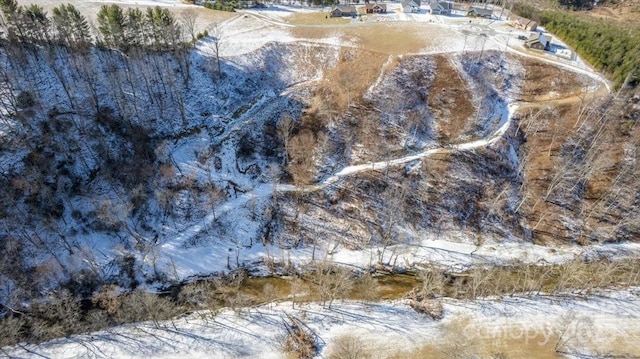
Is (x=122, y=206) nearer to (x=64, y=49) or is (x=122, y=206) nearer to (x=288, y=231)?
(x=288, y=231)

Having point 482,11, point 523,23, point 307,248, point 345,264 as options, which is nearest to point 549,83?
point 523,23

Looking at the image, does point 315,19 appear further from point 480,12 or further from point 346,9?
point 480,12

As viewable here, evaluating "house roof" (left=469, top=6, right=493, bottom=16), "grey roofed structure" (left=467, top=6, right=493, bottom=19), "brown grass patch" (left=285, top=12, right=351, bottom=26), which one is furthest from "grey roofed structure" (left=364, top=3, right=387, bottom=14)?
"house roof" (left=469, top=6, right=493, bottom=16)

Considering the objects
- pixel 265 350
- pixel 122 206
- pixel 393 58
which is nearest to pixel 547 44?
pixel 393 58

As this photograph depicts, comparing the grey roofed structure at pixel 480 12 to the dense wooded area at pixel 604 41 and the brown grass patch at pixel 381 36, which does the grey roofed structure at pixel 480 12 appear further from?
the brown grass patch at pixel 381 36

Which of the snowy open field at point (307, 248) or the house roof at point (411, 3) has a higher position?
the house roof at point (411, 3)

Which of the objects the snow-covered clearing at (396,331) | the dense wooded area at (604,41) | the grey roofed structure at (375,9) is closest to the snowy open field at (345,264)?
the snow-covered clearing at (396,331)

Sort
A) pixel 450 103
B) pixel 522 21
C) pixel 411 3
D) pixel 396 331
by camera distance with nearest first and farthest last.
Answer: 1. pixel 396 331
2. pixel 450 103
3. pixel 522 21
4. pixel 411 3
